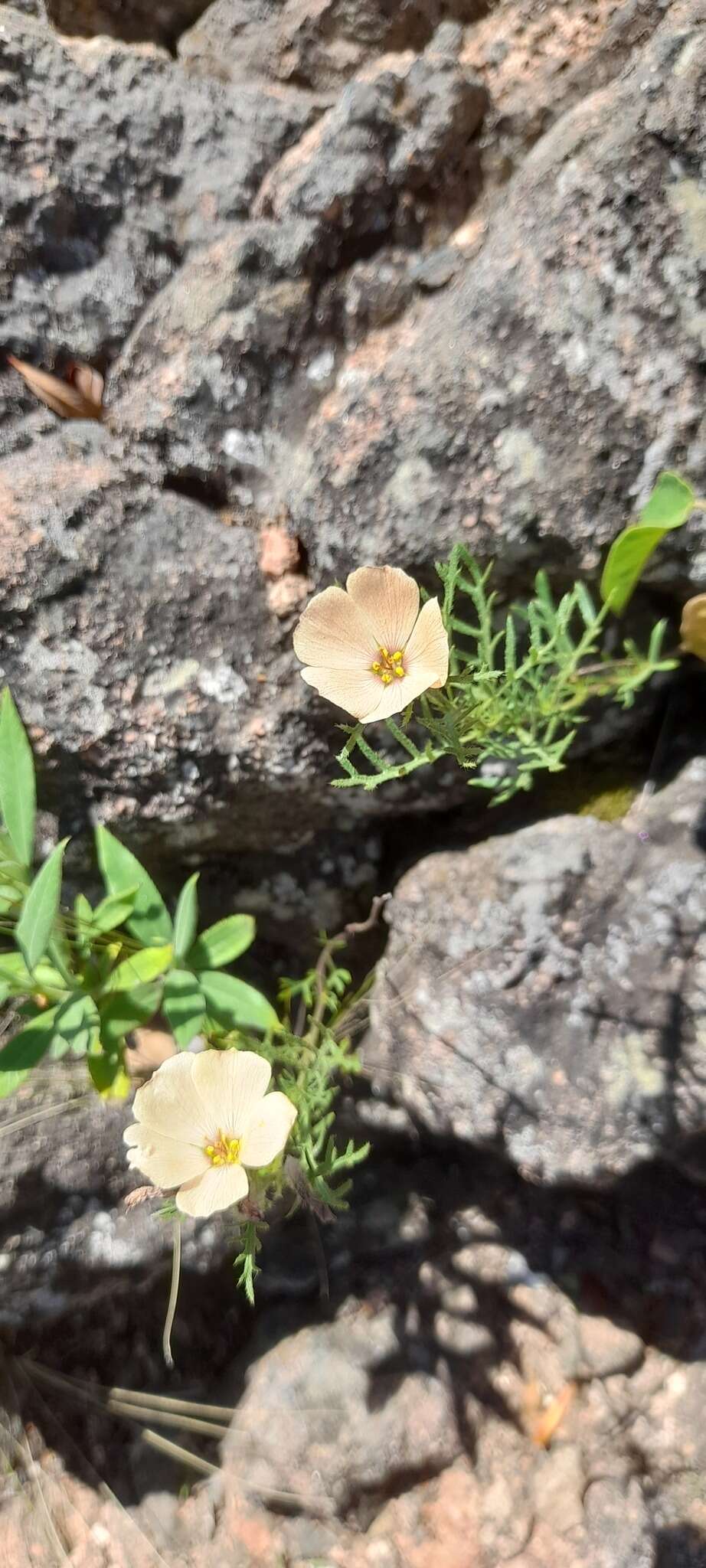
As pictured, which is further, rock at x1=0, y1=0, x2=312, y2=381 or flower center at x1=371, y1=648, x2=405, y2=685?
rock at x1=0, y1=0, x2=312, y2=381

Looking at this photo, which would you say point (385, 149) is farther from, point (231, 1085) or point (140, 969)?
point (231, 1085)

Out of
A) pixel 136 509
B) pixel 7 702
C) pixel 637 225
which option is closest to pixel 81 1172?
pixel 7 702

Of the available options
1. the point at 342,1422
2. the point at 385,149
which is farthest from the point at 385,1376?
the point at 385,149

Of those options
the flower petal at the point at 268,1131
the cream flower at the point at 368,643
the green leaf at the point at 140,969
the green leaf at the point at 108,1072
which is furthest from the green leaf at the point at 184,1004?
the cream flower at the point at 368,643

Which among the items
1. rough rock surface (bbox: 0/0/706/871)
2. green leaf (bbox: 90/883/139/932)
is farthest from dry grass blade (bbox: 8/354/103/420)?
green leaf (bbox: 90/883/139/932)

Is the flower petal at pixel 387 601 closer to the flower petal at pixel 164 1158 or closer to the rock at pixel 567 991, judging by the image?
the rock at pixel 567 991

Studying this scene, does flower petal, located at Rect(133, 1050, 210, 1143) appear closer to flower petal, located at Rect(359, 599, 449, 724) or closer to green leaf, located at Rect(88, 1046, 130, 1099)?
green leaf, located at Rect(88, 1046, 130, 1099)
